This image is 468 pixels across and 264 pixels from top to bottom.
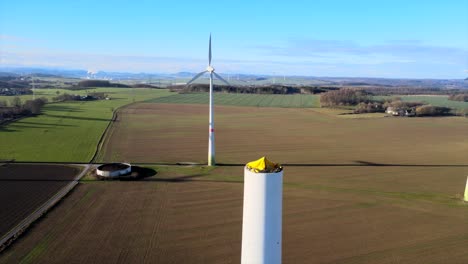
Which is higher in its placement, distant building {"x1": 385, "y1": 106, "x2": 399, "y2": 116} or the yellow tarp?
the yellow tarp

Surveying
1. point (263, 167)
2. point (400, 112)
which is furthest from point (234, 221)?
point (400, 112)

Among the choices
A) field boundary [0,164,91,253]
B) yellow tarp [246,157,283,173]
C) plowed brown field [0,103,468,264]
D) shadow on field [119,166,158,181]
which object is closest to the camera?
yellow tarp [246,157,283,173]

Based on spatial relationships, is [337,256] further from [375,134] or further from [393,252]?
[375,134]

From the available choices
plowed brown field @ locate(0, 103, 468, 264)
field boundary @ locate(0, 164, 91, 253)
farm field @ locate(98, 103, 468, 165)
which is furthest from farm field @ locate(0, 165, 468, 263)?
farm field @ locate(98, 103, 468, 165)

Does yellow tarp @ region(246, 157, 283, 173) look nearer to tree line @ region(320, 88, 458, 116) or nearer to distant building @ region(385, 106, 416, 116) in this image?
tree line @ region(320, 88, 458, 116)

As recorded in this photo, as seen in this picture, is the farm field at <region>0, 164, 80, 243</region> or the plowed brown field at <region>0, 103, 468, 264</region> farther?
the farm field at <region>0, 164, 80, 243</region>

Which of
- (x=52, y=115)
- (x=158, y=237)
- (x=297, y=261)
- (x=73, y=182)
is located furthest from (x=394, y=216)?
(x=52, y=115)
